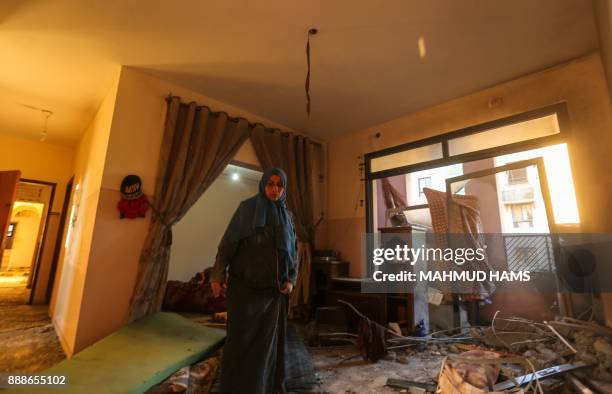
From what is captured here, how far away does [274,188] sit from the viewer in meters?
1.88

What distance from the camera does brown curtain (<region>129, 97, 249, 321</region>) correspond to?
2600mm

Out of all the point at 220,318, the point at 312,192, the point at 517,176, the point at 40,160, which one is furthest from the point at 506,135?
the point at 40,160

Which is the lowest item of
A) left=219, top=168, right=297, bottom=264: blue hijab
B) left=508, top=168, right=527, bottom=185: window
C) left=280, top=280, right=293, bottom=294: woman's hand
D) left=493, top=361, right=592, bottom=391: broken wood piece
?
left=493, top=361, right=592, bottom=391: broken wood piece

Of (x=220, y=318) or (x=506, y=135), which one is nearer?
(x=506, y=135)

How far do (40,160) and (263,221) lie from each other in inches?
211

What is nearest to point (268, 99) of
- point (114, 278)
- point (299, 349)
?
point (114, 278)

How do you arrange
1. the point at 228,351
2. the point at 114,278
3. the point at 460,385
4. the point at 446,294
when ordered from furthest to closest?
the point at 446,294, the point at 114,278, the point at 228,351, the point at 460,385

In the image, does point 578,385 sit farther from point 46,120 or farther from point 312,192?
point 46,120

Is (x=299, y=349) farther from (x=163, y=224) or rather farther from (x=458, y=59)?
(x=458, y=59)

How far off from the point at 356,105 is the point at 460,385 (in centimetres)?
297

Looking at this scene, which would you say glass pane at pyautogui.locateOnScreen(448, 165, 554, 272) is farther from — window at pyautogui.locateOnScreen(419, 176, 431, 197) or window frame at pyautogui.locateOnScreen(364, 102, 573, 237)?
window at pyautogui.locateOnScreen(419, 176, 431, 197)

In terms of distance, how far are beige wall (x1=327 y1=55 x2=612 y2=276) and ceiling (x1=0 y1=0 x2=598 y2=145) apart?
0.53ft

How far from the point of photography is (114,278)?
97.7 inches

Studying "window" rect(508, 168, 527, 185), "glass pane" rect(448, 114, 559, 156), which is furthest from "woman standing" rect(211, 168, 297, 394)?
"window" rect(508, 168, 527, 185)
